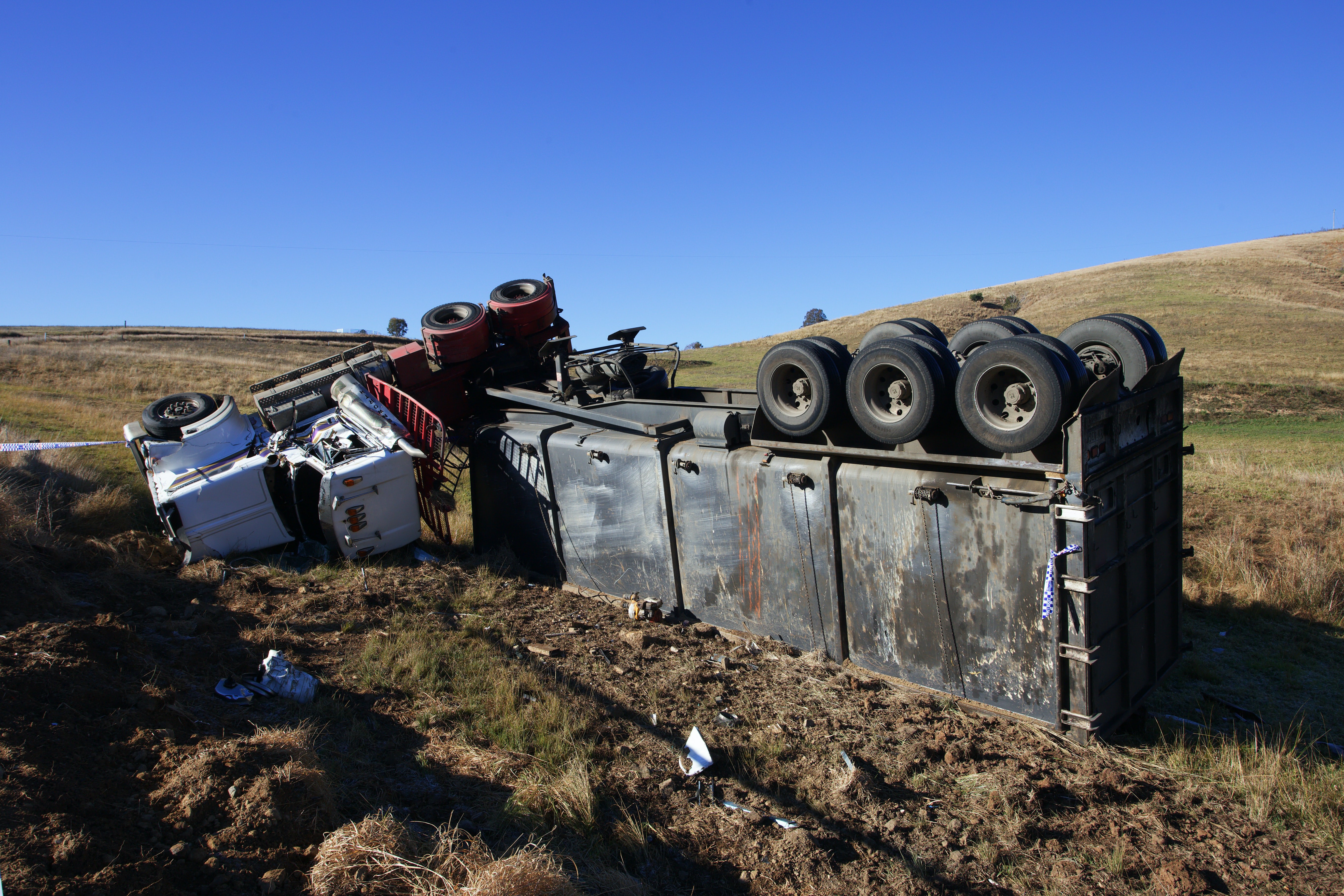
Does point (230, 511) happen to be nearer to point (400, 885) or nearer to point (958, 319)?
point (400, 885)

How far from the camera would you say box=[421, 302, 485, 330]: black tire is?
9570 millimetres

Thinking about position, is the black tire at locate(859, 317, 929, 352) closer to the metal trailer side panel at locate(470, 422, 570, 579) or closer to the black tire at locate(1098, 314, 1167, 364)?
the black tire at locate(1098, 314, 1167, 364)

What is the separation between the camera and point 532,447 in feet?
26.8

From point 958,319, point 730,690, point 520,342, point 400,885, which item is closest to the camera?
point 400,885

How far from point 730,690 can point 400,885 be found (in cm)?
292

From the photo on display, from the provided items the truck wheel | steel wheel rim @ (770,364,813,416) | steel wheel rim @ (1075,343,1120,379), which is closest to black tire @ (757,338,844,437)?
steel wheel rim @ (770,364,813,416)

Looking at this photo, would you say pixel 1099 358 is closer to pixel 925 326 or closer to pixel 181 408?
pixel 925 326

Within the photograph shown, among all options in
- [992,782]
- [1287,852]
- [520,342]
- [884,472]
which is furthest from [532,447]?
[1287,852]

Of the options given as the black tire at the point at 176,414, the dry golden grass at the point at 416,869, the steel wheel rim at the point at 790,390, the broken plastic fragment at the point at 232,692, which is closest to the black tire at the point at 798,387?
the steel wheel rim at the point at 790,390

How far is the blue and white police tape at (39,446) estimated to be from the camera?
9.41 m

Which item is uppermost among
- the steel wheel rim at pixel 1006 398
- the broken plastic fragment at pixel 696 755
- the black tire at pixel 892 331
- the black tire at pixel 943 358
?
the black tire at pixel 892 331

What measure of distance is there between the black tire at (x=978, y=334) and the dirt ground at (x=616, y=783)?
8.62ft

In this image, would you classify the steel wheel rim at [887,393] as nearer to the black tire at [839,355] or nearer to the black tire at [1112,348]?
the black tire at [839,355]

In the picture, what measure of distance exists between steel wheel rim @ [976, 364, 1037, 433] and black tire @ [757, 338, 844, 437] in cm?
107
